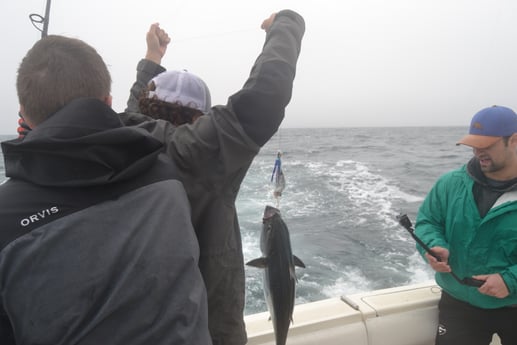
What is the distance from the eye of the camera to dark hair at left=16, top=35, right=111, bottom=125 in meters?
1.03

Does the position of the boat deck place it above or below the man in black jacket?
below

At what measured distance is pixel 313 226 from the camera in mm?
8484

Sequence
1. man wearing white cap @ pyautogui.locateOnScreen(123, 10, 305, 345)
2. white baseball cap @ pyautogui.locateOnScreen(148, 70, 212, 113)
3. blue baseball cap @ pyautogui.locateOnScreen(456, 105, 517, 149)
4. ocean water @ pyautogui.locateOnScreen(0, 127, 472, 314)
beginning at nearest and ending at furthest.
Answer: man wearing white cap @ pyautogui.locateOnScreen(123, 10, 305, 345) < white baseball cap @ pyautogui.locateOnScreen(148, 70, 212, 113) < blue baseball cap @ pyautogui.locateOnScreen(456, 105, 517, 149) < ocean water @ pyautogui.locateOnScreen(0, 127, 472, 314)

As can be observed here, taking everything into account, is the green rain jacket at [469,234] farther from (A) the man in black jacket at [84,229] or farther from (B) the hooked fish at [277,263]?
(A) the man in black jacket at [84,229]

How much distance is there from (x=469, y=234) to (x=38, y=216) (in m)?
2.58

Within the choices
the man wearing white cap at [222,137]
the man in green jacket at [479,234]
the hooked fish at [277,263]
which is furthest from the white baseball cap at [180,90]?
the man in green jacket at [479,234]

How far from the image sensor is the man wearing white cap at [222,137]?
3.91 feet

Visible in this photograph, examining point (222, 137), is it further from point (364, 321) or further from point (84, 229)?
point (364, 321)

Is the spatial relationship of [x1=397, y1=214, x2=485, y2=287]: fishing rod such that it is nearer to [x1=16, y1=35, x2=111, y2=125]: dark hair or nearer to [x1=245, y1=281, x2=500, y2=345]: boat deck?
[x1=245, y1=281, x2=500, y2=345]: boat deck

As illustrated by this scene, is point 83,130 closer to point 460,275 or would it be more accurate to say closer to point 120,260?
A: point 120,260

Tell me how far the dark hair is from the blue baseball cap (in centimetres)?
250

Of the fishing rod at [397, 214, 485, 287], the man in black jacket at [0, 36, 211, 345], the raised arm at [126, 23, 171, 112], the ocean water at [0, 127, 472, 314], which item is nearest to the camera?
the man in black jacket at [0, 36, 211, 345]

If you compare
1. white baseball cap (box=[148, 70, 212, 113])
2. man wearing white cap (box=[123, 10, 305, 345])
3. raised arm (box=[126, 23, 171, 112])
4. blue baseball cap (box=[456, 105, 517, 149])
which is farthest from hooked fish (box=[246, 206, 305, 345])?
blue baseball cap (box=[456, 105, 517, 149])

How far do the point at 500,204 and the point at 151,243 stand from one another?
2391mm
